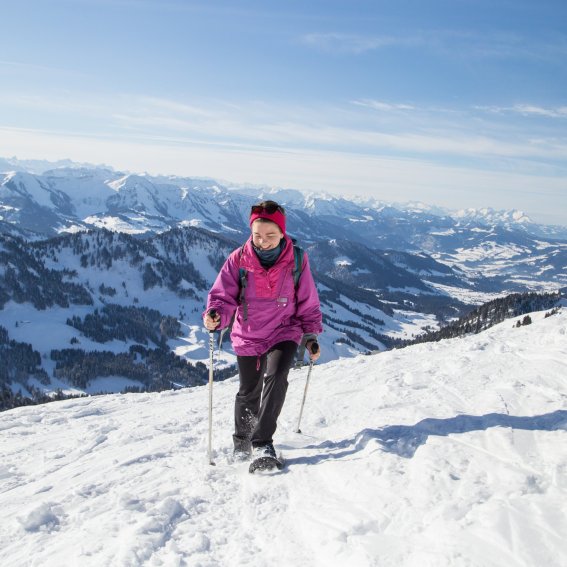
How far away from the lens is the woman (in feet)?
20.9

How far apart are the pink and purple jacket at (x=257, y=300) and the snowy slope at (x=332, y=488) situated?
5.89ft

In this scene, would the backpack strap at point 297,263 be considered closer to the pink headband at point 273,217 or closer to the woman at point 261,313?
the woman at point 261,313

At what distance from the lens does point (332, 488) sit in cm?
532

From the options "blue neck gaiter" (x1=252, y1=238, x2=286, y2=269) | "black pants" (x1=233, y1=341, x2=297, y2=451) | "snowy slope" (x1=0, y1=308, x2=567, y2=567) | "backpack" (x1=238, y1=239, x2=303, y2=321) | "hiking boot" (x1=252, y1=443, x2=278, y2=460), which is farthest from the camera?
"backpack" (x1=238, y1=239, x2=303, y2=321)

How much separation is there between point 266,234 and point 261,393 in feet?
8.03

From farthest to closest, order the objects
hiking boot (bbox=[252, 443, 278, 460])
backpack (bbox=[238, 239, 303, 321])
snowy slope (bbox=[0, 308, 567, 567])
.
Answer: backpack (bbox=[238, 239, 303, 321]) < hiking boot (bbox=[252, 443, 278, 460]) < snowy slope (bbox=[0, 308, 567, 567])

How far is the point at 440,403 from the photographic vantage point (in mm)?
8148

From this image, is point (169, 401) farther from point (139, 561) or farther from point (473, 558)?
point (473, 558)

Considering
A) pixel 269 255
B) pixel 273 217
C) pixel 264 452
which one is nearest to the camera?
pixel 264 452

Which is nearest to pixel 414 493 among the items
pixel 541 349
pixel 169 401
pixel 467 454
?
pixel 467 454

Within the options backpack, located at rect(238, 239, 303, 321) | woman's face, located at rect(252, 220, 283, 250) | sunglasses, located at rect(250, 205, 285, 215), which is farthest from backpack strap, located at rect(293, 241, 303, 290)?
sunglasses, located at rect(250, 205, 285, 215)

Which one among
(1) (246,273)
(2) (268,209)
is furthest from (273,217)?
(1) (246,273)

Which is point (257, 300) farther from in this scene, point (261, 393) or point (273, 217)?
point (261, 393)

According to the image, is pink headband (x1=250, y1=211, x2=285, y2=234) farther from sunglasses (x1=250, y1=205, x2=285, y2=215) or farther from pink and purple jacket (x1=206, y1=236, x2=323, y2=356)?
pink and purple jacket (x1=206, y1=236, x2=323, y2=356)
